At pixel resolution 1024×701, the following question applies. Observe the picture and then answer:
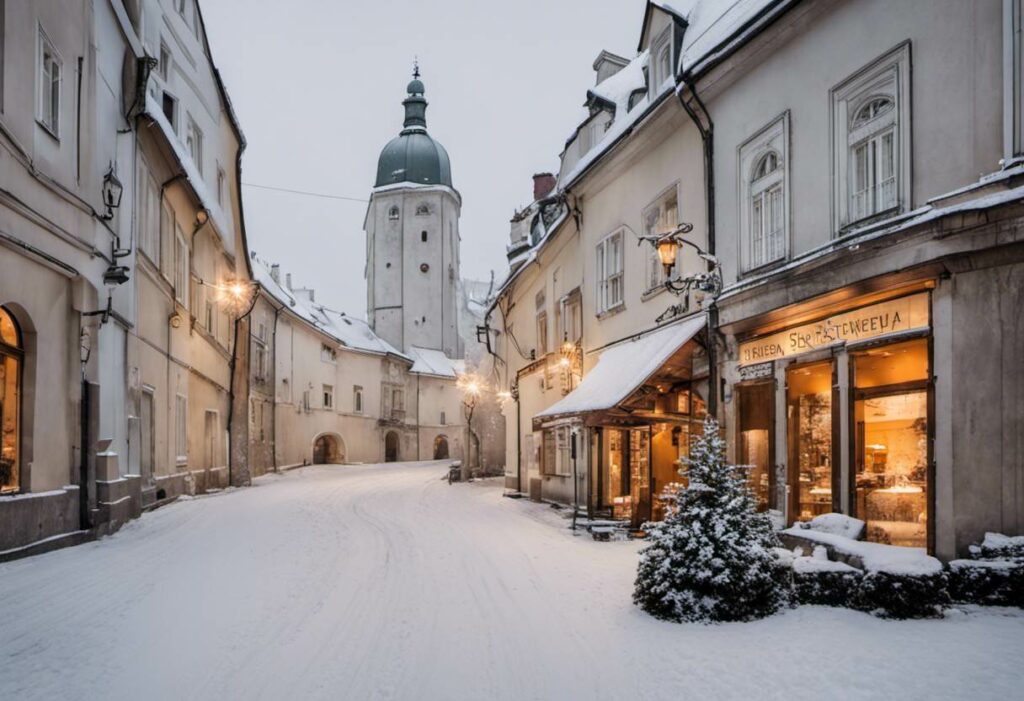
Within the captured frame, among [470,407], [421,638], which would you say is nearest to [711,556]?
[421,638]

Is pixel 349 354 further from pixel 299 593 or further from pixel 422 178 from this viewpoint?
pixel 299 593

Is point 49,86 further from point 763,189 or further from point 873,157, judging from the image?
point 873,157

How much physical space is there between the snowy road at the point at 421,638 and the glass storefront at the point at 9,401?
118 centimetres

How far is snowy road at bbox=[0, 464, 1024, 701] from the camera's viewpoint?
543 cm

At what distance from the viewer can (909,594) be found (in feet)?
22.5

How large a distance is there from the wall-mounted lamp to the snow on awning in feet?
27.3

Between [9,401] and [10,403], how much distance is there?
0.03 metres

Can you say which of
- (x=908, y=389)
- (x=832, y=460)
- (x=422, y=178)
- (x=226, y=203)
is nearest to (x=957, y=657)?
(x=908, y=389)

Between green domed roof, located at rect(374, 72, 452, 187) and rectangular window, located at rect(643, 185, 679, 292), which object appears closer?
rectangular window, located at rect(643, 185, 679, 292)

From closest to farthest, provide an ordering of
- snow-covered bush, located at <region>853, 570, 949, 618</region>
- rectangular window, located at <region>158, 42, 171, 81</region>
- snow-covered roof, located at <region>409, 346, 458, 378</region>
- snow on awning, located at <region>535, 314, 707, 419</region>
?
snow-covered bush, located at <region>853, 570, 949, 618</region> < snow on awning, located at <region>535, 314, 707, 419</region> < rectangular window, located at <region>158, 42, 171, 81</region> < snow-covered roof, located at <region>409, 346, 458, 378</region>

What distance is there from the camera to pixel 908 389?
28.2 feet

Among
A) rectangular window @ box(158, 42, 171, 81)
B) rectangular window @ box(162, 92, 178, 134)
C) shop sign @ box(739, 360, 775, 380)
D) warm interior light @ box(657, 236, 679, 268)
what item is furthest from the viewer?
rectangular window @ box(162, 92, 178, 134)

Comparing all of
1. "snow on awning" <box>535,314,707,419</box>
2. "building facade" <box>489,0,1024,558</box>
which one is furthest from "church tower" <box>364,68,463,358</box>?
"snow on awning" <box>535,314,707,419</box>

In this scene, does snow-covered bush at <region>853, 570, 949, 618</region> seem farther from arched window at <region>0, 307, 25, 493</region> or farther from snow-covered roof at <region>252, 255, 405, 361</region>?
snow-covered roof at <region>252, 255, 405, 361</region>
